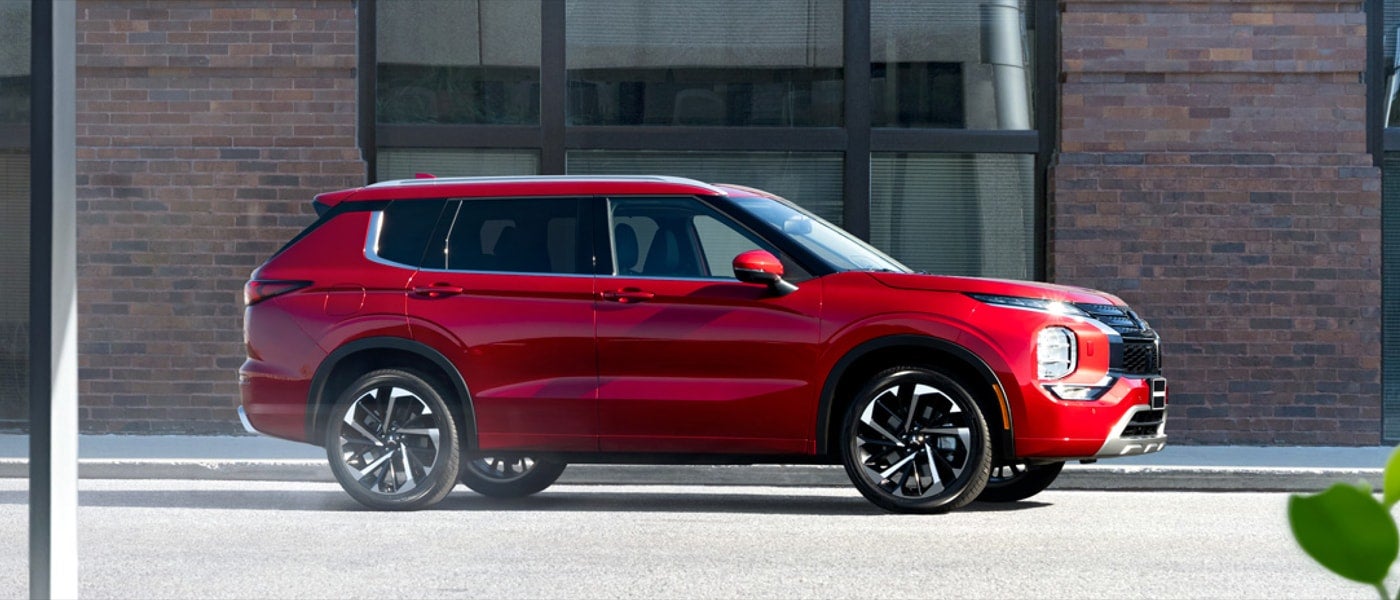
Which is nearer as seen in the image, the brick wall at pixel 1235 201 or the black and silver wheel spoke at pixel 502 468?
the black and silver wheel spoke at pixel 502 468

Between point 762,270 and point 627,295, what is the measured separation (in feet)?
2.35

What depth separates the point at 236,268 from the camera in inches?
498

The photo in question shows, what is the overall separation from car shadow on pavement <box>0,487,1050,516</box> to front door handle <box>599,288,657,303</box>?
1.18m

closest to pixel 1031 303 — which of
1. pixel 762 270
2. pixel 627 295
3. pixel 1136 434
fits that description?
pixel 1136 434

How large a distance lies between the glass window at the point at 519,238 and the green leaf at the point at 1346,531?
7.37m

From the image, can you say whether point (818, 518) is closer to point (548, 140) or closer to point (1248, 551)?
point (1248, 551)

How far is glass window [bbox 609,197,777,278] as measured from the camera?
8.12 m

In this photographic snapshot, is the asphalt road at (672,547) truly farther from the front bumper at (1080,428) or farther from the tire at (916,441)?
the front bumper at (1080,428)

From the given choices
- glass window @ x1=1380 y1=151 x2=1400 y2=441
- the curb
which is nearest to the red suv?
the curb

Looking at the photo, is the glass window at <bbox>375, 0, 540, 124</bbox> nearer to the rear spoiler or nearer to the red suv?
the rear spoiler

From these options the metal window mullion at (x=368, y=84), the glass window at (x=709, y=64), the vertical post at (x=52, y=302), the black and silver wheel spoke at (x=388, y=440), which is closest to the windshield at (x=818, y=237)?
the black and silver wheel spoke at (x=388, y=440)

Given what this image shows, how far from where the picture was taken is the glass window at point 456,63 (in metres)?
12.9

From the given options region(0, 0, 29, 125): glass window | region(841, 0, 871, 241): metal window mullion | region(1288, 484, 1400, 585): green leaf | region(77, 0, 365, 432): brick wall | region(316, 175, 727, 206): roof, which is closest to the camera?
region(1288, 484, 1400, 585): green leaf

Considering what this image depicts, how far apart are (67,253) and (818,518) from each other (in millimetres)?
5188
